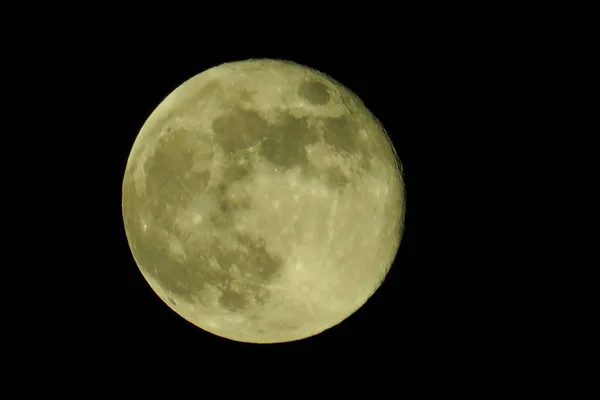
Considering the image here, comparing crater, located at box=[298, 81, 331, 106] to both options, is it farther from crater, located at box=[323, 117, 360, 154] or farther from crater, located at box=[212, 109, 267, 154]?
crater, located at box=[212, 109, 267, 154]

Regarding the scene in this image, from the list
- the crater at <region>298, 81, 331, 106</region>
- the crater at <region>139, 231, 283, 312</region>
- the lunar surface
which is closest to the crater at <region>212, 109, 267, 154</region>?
the lunar surface

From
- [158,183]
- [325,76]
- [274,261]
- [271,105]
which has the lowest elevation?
[274,261]

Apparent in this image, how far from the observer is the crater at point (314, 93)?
14.4 ft

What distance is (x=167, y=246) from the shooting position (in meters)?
4.32

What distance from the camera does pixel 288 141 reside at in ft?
13.5

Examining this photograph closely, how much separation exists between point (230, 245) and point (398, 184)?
1679 millimetres

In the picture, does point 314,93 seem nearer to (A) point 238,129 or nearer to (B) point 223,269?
(A) point 238,129

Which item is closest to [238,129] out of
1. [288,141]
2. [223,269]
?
[288,141]

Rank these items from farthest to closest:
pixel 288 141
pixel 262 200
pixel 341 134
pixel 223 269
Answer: pixel 341 134
pixel 223 269
pixel 288 141
pixel 262 200

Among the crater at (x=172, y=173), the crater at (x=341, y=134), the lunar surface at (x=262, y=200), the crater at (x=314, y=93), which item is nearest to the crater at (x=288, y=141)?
the lunar surface at (x=262, y=200)

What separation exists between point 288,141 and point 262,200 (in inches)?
20.7

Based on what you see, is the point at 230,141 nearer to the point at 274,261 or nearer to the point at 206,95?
the point at 206,95

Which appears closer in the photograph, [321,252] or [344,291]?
[321,252]

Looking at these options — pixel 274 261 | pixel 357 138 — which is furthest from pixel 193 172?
pixel 357 138
